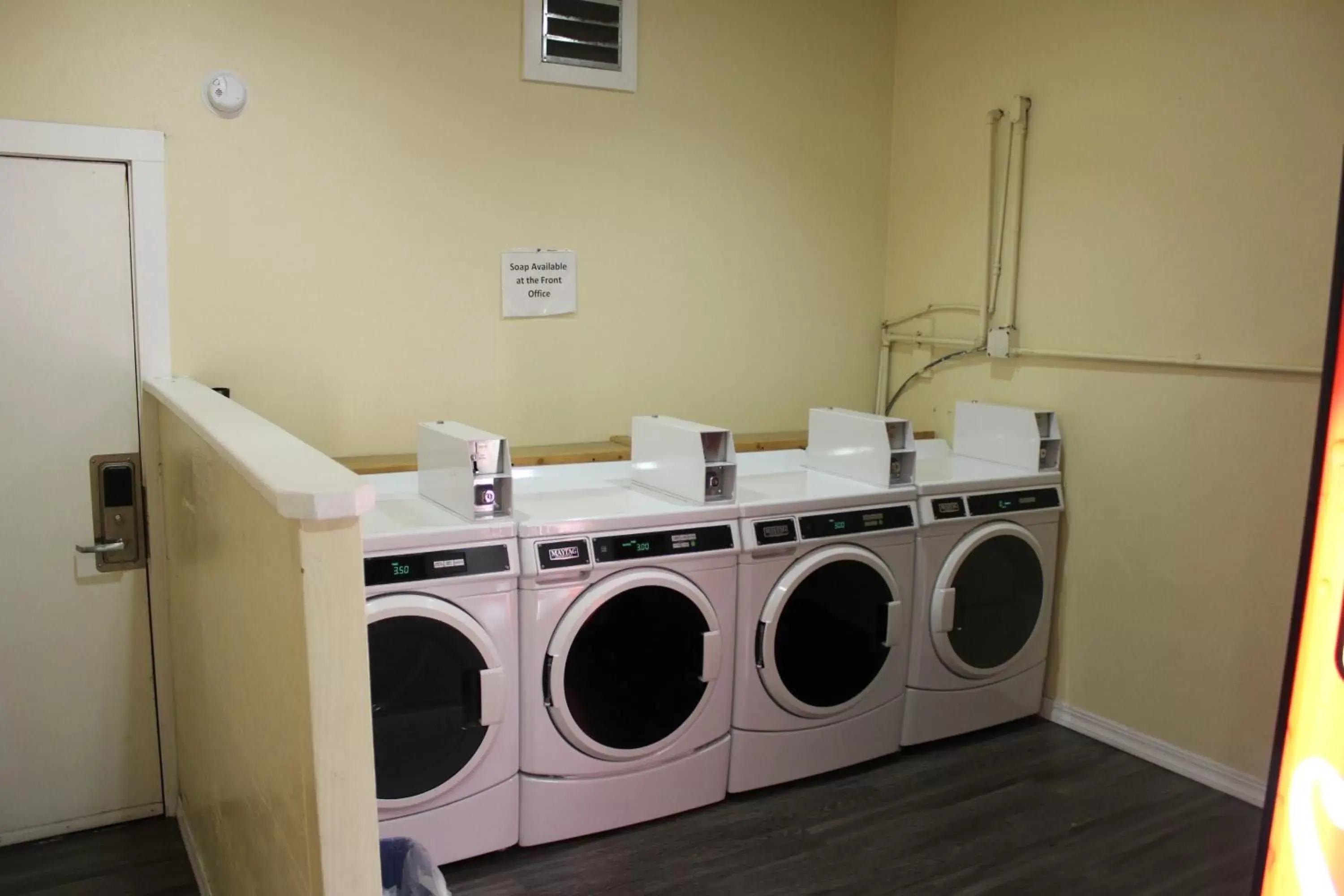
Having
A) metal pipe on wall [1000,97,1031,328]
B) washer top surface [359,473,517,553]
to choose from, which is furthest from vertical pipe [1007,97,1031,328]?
washer top surface [359,473,517,553]

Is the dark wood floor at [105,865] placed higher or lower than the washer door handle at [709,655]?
lower

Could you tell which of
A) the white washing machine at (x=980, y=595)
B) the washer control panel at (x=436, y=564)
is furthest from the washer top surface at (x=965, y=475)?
the washer control panel at (x=436, y=564)

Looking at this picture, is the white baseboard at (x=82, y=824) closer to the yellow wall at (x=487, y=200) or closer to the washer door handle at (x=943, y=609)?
the yellow wall at (x=487, y=200)

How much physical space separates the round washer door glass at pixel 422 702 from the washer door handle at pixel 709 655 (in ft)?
2.07

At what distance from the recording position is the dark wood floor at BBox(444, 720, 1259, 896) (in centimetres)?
253

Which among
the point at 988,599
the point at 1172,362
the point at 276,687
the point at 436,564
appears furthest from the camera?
the point at 988,599

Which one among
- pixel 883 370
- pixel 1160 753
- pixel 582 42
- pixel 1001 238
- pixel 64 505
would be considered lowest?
pixel 1160 753

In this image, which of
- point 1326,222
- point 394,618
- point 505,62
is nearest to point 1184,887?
point 1326,222

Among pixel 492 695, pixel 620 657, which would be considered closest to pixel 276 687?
pixel 492 695

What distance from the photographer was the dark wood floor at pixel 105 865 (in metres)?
2.47

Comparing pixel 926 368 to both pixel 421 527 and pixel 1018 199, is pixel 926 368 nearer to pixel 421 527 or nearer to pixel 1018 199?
pixel 1018 199

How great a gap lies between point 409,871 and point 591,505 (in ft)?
3.66

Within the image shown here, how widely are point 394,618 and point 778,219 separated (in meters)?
2.30

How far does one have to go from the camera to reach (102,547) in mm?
2701
